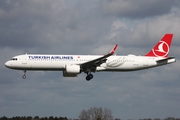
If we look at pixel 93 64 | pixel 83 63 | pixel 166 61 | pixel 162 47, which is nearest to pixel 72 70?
pixel 83 63

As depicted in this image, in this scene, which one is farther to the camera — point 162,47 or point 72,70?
point 162,47

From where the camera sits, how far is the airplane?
79.9 metres

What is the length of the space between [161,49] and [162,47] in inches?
22.8

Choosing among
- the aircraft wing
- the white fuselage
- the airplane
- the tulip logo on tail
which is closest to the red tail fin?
the tulip logo on tail

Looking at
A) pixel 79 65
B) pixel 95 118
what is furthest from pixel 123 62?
pixel 95 118

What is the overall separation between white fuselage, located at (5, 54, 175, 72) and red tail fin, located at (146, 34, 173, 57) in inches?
177

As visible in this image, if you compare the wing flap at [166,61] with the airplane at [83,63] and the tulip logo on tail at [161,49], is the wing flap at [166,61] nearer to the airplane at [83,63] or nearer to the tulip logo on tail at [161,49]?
the airplane at [83,63]

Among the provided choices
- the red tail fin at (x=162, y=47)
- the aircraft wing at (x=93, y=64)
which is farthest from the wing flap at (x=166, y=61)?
the aircraft wing at (x=93, y=64)

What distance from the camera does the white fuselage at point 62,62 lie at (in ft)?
262

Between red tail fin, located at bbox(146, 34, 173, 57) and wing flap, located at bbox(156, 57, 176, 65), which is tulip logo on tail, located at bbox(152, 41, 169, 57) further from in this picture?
wing flap, located at bbox(156, 57, 176, 65)

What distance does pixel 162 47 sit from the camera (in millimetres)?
91062

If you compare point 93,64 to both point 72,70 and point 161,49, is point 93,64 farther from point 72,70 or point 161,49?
point 161,49

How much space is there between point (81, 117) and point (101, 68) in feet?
97.6

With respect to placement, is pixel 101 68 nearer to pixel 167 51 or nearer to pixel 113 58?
pixel 113 58
